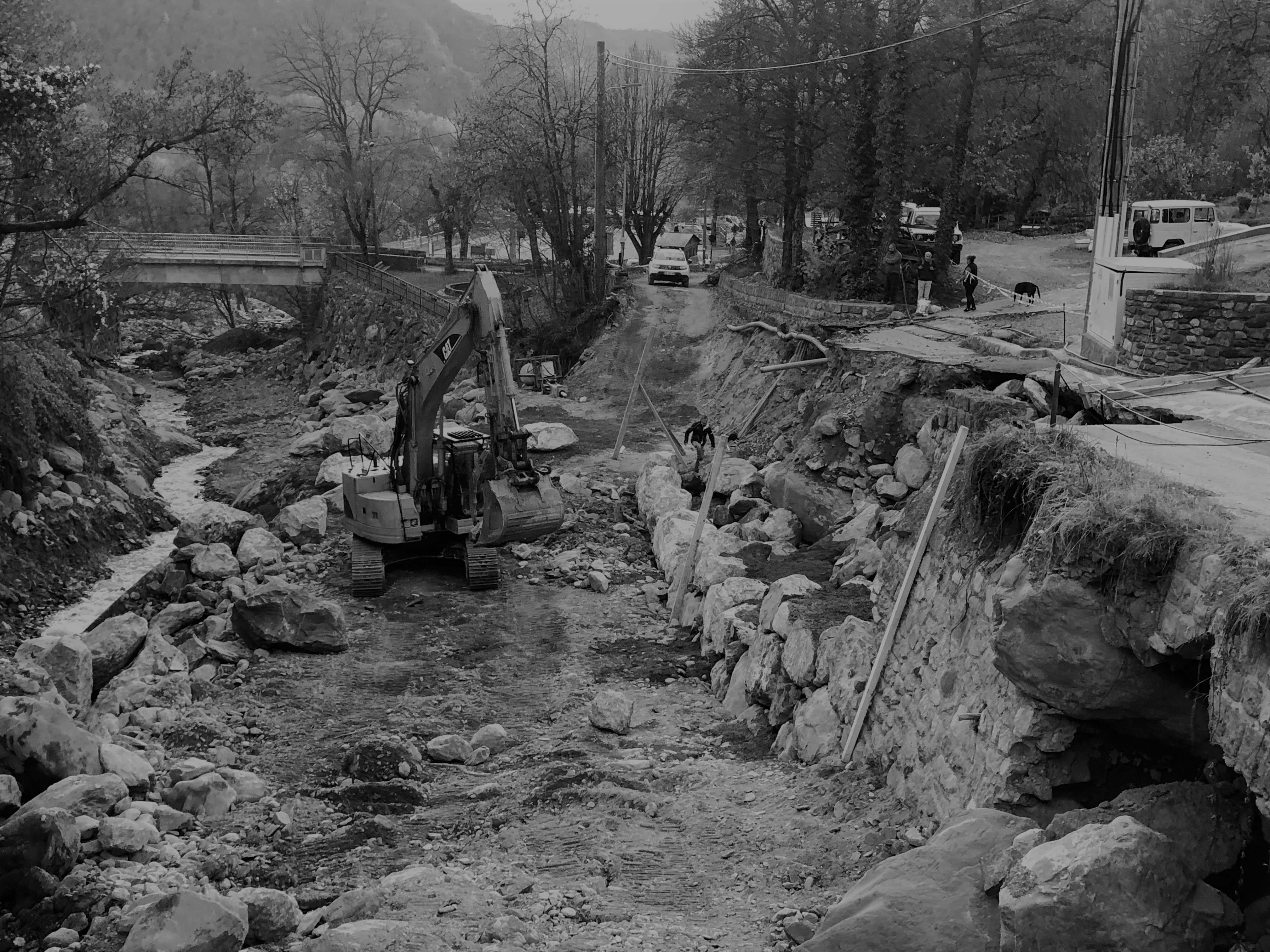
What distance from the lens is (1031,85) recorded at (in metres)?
37.3

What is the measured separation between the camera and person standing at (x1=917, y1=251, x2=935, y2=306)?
77.7 feet

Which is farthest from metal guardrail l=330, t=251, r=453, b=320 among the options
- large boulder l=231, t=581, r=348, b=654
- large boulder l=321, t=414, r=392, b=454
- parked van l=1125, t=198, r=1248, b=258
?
large boulder l=231, t=581, r=348, b=654

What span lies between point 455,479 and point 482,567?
51.8 inches

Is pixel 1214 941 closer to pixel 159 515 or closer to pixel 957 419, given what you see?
pixel 957 419

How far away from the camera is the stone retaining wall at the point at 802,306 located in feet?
75.6

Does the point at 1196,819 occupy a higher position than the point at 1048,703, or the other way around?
the point at 1048,703

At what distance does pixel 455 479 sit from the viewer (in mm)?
16969

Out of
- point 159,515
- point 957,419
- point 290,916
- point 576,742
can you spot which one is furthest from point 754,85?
point 290,916

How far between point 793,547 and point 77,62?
68.9ft

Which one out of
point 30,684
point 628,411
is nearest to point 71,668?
point 30,684

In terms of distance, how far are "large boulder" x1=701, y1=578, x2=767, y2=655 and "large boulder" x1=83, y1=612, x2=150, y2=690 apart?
6490 millimetres

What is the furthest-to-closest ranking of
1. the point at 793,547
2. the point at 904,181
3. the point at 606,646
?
the point at 904,181, the point at 793,547, the point at 606,646

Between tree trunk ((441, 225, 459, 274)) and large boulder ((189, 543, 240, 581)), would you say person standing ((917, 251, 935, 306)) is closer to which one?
large boulder ((189, 543, 240, 581))

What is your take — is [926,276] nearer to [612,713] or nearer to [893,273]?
[893,273]
